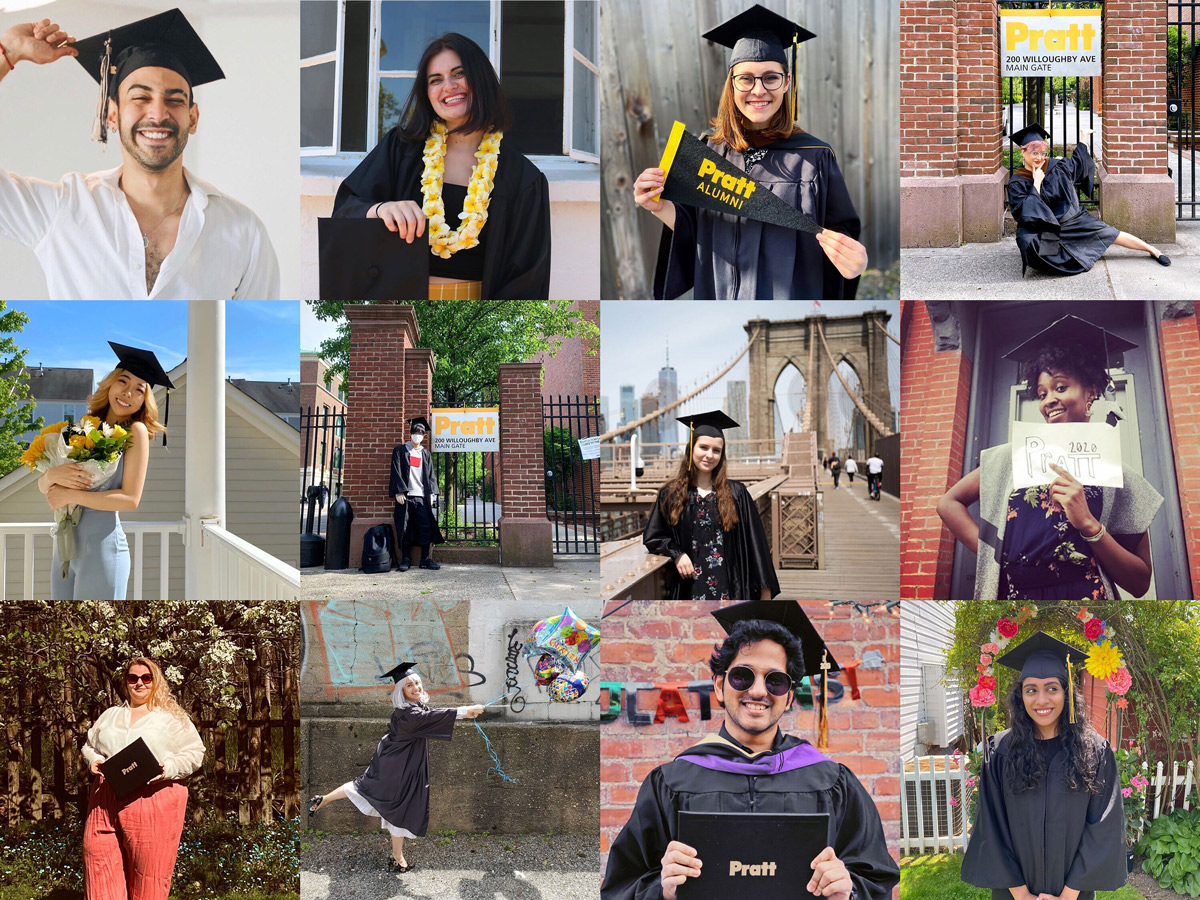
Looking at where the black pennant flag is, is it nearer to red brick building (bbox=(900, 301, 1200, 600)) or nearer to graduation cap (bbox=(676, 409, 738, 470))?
red brick building (bbox=(900, 301, 1200, 600))

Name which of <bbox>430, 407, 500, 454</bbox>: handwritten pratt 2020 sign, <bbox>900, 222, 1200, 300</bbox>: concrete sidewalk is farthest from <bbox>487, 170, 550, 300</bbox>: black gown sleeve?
<bbox>900, 222, 1200, 300</bbox>: concrete sidewalk

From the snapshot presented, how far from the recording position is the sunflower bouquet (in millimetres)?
5500

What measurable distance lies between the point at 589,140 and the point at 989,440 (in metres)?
2.94

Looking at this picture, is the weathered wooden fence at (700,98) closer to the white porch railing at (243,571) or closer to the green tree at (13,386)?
the white porch railing at (243,571)

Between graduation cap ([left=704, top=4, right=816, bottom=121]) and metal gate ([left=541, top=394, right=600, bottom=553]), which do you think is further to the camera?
metal gate ([left=541, top=394, right=600, bottom=553])

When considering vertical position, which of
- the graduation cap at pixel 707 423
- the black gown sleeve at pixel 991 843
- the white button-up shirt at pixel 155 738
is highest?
the graduation cap at pixel 707 423

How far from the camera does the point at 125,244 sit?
5602 millimetres

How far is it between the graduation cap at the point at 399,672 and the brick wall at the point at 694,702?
117 cm

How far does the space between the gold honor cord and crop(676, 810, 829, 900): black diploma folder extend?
357 cm

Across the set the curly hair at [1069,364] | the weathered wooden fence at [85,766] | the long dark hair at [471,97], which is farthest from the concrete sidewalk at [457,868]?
the long dark hair at [471,97]

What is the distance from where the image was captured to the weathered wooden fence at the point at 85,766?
222 inches

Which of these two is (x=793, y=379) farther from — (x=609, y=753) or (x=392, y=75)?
(x=392, y=75)

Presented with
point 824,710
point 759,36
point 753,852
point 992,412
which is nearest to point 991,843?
point 824,710

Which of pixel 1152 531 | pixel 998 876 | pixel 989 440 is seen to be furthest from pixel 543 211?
pixel 998 876
